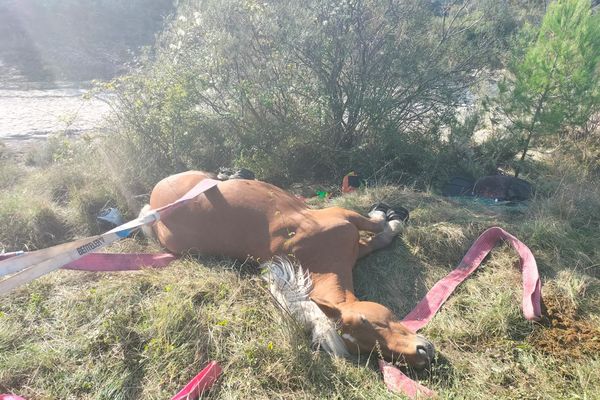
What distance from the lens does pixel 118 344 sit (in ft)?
8.91

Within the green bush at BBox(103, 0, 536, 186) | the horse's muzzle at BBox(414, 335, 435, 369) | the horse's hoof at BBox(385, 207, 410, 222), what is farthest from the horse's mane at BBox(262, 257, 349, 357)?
the green bush at BBox(103, 0, 536, 186)

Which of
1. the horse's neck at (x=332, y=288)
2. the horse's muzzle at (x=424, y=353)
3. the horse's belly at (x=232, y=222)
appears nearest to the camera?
the horse's muzzle at (x=424, y=353)

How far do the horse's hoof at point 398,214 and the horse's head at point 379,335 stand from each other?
1.42 meters

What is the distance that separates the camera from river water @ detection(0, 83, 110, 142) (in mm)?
7789

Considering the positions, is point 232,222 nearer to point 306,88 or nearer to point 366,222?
point 366,222

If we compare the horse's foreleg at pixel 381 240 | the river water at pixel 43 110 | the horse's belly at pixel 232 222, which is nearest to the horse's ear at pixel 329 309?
the horse's belly at pixel 232 222

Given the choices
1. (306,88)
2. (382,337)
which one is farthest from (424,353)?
(306,88)

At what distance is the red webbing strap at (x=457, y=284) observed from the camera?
2404mm

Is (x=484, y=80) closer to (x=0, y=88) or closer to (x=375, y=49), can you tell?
(x=375, y=49)

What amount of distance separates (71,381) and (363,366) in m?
1.68

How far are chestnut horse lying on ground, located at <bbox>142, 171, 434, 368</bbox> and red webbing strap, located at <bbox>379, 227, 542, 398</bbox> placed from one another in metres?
0.30

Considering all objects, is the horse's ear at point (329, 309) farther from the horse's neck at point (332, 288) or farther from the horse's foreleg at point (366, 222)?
the horse's foreleg at point (366, 222)

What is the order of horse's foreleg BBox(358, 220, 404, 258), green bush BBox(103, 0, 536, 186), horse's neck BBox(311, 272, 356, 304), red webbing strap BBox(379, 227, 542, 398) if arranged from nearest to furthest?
red webbing strap BBox(379, 227, 542, 398), horse's neck BBox(311, 272, 356, 304), horse's foreleg BBox(358, 220, 404, 258), green bush BBox(103, 0, 536, 186)

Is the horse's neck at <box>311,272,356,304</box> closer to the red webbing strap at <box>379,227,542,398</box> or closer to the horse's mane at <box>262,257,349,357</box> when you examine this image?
the horse's mane at <box>262,257,349,357</box>
